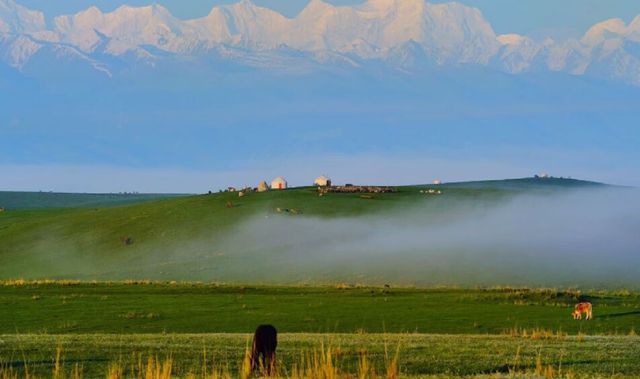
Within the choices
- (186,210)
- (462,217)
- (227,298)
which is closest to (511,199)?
(462,217)

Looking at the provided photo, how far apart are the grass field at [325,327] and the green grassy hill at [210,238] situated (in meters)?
23.7

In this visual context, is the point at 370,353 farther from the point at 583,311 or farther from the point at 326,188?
the point at 326,188

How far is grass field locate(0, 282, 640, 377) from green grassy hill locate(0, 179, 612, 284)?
932 inches

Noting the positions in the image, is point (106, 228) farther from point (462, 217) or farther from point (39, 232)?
point (462, 217)

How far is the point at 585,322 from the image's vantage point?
50.4 m

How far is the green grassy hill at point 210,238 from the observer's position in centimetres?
10306

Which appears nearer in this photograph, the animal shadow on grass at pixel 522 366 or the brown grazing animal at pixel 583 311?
the animal shadow on grass at pixel 522 366

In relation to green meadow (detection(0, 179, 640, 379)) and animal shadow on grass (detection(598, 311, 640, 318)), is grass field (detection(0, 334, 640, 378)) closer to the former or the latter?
green meadow (detection(0, 179, 640, 379))

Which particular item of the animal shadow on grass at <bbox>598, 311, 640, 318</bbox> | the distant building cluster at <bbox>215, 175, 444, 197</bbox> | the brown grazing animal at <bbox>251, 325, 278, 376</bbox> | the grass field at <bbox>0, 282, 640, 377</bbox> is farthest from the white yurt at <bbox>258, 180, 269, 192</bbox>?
the brown grazing animal at <bbox>251, 325, 278, 376</bbox>

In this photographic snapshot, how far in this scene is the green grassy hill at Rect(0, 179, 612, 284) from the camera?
338 ft

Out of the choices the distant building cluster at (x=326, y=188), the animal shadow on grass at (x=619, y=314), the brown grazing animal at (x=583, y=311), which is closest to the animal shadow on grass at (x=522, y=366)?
the brown grazing animal at (x=583, y=311)

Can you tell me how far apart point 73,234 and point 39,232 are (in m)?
6.82

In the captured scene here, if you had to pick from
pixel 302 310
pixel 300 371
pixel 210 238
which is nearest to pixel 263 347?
pixel 300 371

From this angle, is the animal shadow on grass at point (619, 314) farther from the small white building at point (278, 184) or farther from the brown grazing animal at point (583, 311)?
the small white building at point (278, 184)
